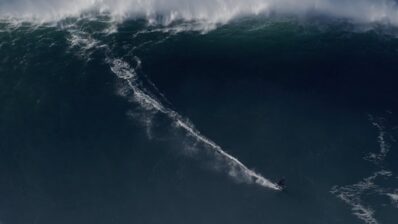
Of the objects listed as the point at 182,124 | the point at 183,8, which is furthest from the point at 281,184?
the point at 183,8

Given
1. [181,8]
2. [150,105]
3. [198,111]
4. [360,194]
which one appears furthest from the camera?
[181,8]

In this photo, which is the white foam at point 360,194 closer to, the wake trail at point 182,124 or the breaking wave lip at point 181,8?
the wake trail at point 182,124

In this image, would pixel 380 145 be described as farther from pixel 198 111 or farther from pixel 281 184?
pixel 198 111

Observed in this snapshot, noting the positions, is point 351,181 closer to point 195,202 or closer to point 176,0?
point 195,202

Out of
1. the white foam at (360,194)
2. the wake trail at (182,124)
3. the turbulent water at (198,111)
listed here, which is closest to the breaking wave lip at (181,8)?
the turbulent water at (198,111)

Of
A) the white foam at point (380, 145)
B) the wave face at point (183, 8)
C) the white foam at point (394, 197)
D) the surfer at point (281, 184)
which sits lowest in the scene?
the white foam at point (394, 197)

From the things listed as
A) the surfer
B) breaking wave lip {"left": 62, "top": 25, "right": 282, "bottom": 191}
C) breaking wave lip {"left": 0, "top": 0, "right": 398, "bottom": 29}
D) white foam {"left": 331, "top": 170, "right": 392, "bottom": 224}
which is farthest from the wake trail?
breaking wave lip {"left": 0, "top": 0, "right": 398, "bottom": 29}

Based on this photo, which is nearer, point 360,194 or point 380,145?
point 360,194
